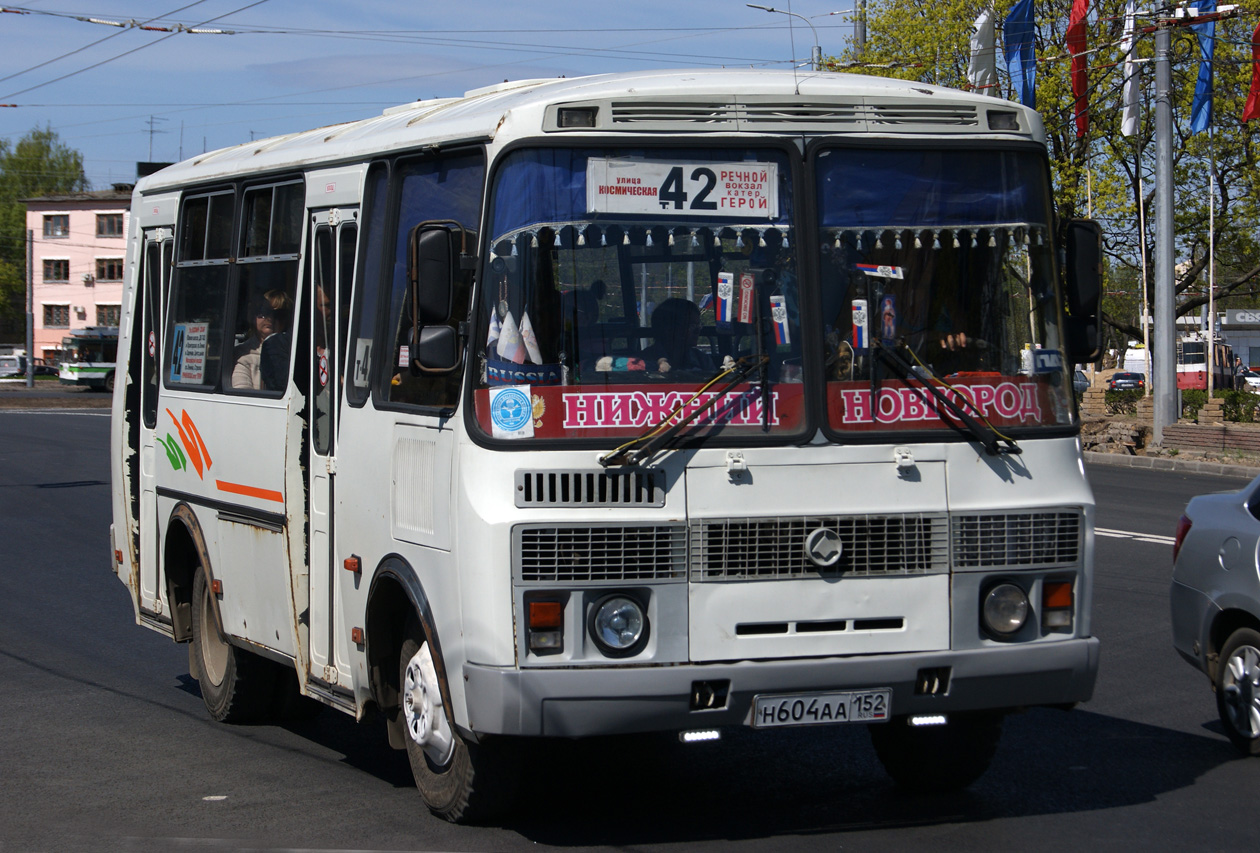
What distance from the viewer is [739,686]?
17.4ft

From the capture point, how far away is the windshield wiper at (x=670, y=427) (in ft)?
17.3

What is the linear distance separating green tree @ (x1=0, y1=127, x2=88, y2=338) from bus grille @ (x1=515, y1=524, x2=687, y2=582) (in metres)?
111

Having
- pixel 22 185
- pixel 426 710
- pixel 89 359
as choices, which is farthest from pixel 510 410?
pixel 22 185

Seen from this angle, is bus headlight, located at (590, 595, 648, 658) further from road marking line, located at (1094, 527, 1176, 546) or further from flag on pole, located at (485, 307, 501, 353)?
road marking line, located at (1094, 527, 1176, 546)

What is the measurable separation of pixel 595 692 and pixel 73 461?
24.3m

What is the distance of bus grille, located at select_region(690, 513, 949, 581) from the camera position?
5367 mm

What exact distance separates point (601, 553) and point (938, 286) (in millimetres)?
1629

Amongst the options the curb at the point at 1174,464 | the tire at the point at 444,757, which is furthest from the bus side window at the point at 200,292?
the curb at the point at 1174,464

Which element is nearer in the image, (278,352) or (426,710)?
(426,710)

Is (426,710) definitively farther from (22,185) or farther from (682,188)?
(22,185)

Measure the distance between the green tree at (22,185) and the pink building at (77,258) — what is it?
985 cm

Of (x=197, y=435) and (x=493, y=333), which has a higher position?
(x=493, y=333)

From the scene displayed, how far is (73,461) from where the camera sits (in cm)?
2748

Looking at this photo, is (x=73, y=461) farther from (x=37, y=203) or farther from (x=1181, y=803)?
(x=37, y=203)
